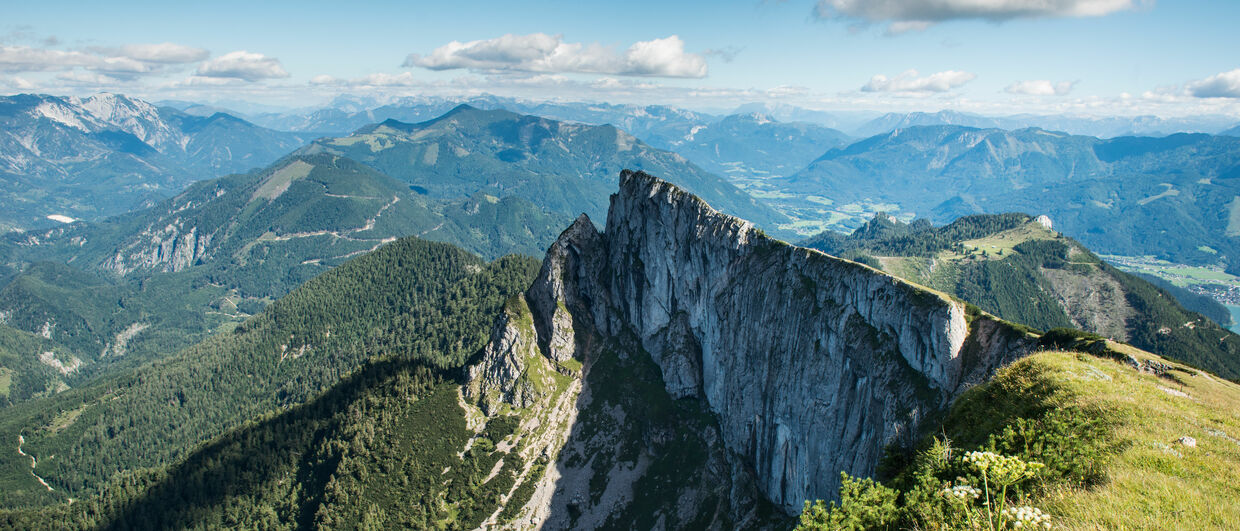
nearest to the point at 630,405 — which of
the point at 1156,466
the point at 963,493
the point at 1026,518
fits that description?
the point at 1156,466

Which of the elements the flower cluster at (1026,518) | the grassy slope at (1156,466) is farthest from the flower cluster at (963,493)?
the grassy slope at (1156,466)

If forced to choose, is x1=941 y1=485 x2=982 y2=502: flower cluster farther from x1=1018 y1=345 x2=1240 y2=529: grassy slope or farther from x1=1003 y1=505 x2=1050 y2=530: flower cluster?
x1=1018 y1=345 x2=1240 y2=529: grassy slope

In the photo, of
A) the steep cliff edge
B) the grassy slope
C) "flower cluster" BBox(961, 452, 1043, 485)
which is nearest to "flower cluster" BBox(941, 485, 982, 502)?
"flower cluster" BBox(961, 452, 1043, 485)

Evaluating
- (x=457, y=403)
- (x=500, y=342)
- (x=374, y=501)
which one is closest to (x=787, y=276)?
(x=500, y=342)

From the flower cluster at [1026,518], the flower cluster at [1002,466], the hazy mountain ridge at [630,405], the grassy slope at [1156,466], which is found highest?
the flower cluster at [1002,466]

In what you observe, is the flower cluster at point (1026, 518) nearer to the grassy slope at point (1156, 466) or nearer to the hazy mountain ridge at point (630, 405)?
the grassy slope at point (1156, 466)

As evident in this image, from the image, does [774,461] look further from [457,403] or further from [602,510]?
[457,403]
